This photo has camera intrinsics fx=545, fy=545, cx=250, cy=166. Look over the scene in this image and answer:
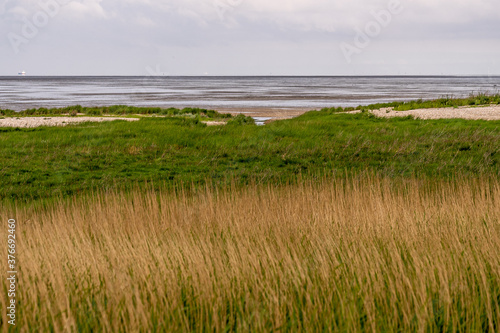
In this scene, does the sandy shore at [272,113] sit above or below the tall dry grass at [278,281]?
below

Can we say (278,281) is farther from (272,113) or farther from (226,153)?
(272,113)

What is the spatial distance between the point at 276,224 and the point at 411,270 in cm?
226

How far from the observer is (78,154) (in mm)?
15672

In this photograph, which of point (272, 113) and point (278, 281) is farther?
point (272, 113)

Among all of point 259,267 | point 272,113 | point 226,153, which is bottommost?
point 272,113

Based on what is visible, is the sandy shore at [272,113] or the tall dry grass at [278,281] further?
the sandy shore at [272,113]

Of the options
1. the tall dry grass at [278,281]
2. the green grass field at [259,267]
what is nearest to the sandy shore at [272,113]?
the green grass field at [259,267]

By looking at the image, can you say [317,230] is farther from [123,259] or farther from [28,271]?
[28,271]

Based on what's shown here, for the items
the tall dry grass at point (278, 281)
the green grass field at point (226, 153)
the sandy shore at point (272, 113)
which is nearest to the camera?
the tall dry grass at point (278, 281)

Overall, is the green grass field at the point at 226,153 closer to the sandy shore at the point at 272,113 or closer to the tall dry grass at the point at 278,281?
the tall dry grass at the point at 278,281

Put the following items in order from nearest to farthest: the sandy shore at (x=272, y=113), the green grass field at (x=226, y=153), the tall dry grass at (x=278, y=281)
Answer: the tall dry grass at (x=278, y=281)
the green grass field at (x=226, y=153)
the sandy shore at (x=272, y=113)

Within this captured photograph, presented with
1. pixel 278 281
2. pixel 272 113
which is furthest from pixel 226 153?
pixel 272 113

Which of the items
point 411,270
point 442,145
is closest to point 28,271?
point 411,270

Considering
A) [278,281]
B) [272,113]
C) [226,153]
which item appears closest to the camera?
[278,281]
